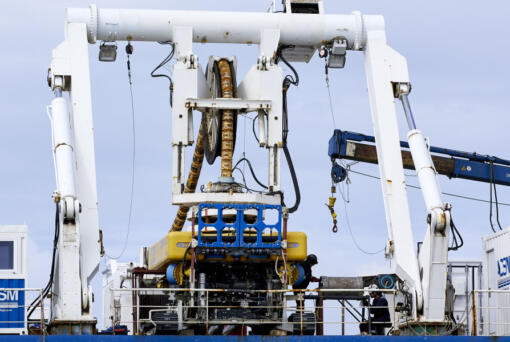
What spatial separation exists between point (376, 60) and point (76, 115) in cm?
839

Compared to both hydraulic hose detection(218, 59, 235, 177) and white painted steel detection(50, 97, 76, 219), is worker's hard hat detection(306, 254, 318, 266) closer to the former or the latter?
hydraulic hose detection(218, 59, 235, 177)

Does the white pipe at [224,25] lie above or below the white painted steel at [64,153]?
above

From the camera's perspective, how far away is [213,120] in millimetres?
35188

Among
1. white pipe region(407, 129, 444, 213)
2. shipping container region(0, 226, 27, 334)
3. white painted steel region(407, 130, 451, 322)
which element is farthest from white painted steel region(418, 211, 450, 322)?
shipping container region(0, 226, 27, 334)

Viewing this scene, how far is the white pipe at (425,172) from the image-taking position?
31000 mm

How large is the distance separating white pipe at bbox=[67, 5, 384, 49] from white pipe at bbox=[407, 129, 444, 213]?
3947 millimetres

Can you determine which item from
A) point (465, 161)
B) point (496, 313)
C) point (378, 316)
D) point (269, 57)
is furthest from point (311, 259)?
point (465, 161)

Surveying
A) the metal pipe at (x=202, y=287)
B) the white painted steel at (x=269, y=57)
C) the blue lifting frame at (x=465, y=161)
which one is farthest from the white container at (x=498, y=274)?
the metal pipe at (x=202, y=287)

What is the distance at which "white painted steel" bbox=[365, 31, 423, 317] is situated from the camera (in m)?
31.8

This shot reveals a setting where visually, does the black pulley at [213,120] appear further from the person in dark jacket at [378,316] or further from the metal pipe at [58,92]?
the person in dark jacket at [378,316]

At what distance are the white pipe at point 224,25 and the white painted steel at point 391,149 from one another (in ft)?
2.44

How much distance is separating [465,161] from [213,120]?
524 inches

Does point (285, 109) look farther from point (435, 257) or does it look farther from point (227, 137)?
point (435, 257)

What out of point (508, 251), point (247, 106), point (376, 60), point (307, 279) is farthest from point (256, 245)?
point (508, 251)
